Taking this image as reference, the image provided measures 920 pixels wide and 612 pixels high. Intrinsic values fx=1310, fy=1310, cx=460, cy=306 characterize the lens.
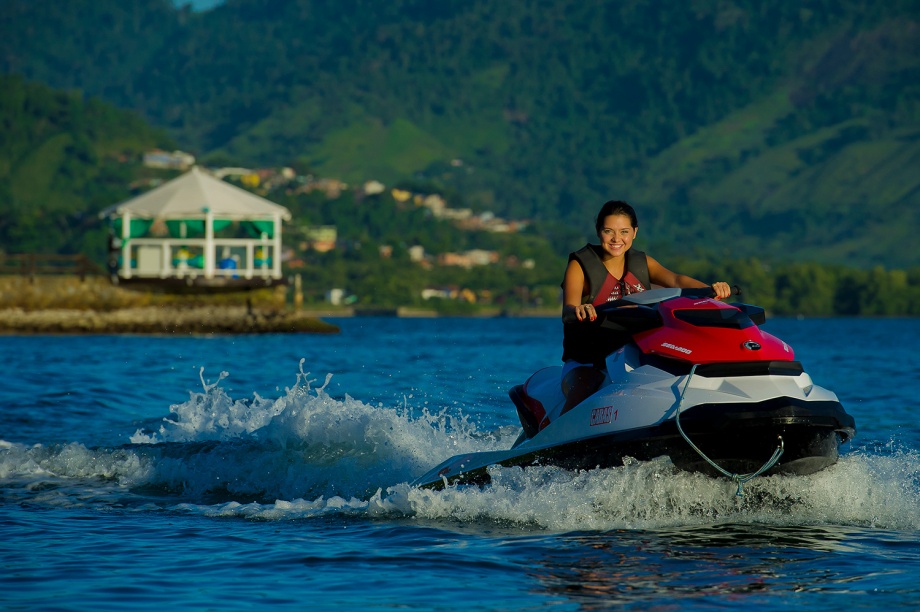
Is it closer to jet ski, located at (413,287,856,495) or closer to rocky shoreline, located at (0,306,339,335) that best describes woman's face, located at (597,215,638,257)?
jet ski, located at (413,287,856,495)

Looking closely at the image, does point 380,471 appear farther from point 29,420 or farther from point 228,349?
point 228,349

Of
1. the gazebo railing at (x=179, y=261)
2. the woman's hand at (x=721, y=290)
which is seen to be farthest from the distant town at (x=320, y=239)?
the woman's hand at (x=721, y=290)

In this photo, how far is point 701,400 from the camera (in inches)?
276

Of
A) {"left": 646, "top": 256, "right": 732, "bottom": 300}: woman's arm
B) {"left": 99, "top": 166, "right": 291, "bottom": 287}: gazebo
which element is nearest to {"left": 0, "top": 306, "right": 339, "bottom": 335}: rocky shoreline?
{"left": 99, "top": 166, "right": 291, "bottom": 287}: gazebo

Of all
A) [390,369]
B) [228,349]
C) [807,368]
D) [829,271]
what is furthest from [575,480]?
[829,271]

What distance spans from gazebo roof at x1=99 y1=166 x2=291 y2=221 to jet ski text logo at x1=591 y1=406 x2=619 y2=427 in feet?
112

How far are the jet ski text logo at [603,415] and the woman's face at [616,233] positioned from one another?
1128 mm

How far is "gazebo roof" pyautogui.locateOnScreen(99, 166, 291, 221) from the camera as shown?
41031 mm

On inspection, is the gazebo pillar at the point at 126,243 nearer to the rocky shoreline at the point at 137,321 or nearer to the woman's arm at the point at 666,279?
the rocky shoreline at the point at 137,321

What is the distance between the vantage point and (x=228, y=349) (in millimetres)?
30594

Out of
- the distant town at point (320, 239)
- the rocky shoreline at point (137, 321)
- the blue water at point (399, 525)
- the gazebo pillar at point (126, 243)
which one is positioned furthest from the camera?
the distant town at point (320, 239)

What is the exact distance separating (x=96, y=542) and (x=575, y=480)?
9.07 feet

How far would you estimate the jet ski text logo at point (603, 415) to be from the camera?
719cm

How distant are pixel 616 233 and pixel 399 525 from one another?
85.4 inches
